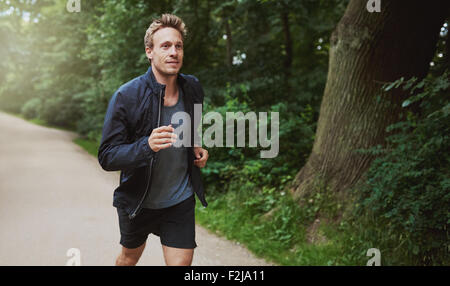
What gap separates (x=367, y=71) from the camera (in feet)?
16.8

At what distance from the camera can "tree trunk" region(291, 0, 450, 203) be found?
496 centimetres

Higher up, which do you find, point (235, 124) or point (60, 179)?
point (235, 124)

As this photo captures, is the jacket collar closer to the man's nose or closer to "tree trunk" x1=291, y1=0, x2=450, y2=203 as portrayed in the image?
the man's nose

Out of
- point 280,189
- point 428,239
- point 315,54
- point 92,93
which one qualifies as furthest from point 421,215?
point 92,93

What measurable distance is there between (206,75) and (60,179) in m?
4.03

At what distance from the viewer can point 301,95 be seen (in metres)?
8.29

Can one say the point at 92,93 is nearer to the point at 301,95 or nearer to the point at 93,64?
the point at 93,64

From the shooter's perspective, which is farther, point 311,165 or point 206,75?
point 206,75

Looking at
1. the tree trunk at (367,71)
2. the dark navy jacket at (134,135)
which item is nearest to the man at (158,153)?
the dark navy jacket at (134,135)

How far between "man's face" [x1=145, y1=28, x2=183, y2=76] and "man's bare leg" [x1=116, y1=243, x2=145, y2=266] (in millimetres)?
1317

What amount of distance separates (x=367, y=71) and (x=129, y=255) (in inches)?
147

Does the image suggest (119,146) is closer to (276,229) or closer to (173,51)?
(173,51)

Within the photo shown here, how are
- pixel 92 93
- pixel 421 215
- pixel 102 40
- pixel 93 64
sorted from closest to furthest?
pixel 421 215, pixel 102 40, pixel 92 93, pixel 93 64

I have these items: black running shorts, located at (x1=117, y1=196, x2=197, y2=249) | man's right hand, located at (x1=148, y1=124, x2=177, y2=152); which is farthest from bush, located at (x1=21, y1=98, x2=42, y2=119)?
man's right hand, located at (x1=148, y1=124, x2=177, y2=152)
